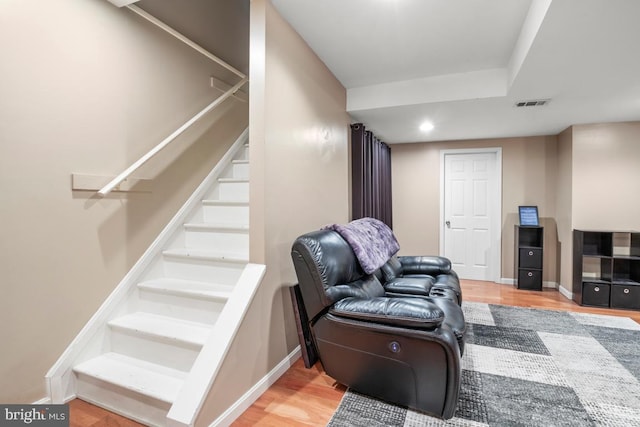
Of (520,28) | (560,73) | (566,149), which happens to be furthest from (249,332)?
(566,149)

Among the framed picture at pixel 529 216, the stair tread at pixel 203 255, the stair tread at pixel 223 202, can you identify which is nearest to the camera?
the stair tread at pixel 203 255

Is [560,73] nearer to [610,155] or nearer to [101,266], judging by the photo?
[610,155]

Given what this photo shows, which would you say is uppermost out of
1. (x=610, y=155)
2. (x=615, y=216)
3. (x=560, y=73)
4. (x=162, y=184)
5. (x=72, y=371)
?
(x=560, y=73)

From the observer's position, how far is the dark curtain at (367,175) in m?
3.76

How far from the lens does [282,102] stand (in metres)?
2.26

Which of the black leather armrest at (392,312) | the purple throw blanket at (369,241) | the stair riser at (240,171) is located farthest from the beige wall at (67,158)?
the black leather armrest at (392,312)

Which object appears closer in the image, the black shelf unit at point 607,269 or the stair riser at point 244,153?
the stair riser at point 244,153

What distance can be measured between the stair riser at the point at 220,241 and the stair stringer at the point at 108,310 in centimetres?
14

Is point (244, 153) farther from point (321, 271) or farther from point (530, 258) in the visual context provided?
point (530, 258)

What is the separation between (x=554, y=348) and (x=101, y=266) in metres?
3.51

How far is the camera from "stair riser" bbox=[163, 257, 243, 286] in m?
2.29

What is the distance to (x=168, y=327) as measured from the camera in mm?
2049

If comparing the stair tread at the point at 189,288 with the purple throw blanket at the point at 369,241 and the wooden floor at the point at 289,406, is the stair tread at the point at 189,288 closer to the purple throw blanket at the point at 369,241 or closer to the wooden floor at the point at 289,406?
the wooden floor at the point at 289,406

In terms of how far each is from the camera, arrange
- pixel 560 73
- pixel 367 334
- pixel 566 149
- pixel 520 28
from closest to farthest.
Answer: pixel 367 334 < pixel 520 28 < pixel 560 73 < pixel 566 149
